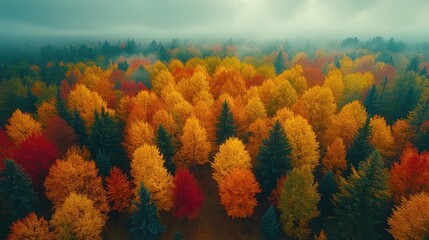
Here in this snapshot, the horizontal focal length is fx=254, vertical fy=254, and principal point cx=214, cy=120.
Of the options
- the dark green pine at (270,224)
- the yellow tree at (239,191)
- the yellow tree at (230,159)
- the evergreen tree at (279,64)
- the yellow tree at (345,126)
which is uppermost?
the evergreen tree at (279,64)

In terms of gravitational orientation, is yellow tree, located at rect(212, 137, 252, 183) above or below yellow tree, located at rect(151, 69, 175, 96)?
below

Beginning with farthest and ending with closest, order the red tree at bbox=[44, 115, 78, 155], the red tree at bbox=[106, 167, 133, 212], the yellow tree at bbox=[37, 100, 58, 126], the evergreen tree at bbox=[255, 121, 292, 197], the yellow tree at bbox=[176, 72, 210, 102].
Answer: the yellow tree at bbox=[176, 72, 210, 102], the yellow tree at bbox=[37, 100, 58, 126], the red tree at bbox=[44, 115, 78, 155], the evergreen tree at bbox=[255, 121, 292, 197], the red tree at bbox=[106, 167, 133, 212]

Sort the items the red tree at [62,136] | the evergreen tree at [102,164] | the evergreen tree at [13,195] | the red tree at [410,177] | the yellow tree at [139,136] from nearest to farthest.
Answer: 1. the red tree at [410,177]
2. the evergreen tree at [13,195]
3. the evergreen tree at [102,164]
4. the yellow tree at [139,136]
5. the red tree at [62,136]

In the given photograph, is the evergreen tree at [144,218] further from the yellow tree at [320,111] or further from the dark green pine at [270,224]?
the yellow tree at [320,111]

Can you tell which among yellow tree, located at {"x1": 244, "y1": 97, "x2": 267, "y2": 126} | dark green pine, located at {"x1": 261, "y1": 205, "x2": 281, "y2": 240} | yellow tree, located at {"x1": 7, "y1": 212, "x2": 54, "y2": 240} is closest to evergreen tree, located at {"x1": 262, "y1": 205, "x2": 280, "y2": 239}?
dark green pine, located at {"x1": 261, "y1": 205, "x2": 281, "y2": 240}

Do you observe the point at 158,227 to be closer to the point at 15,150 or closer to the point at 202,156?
the point at 202,156

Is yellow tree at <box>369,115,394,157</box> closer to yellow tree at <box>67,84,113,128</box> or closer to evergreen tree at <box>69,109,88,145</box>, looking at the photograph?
evergreen tree at <box>69,109,88,145</box>

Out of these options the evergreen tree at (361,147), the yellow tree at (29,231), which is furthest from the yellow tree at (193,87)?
the yellow tree at (29,231)
